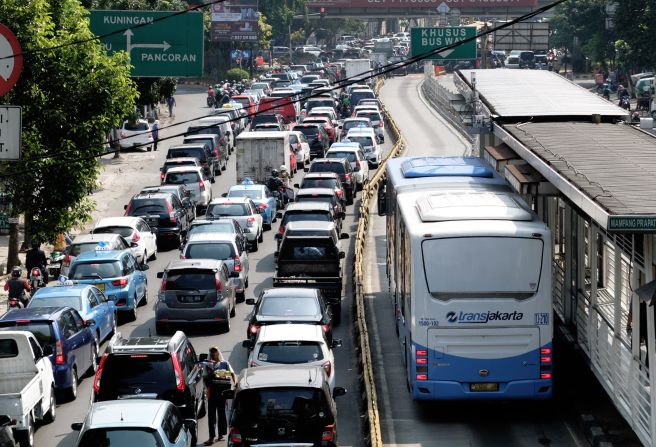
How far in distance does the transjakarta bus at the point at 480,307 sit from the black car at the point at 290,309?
3.54 metres

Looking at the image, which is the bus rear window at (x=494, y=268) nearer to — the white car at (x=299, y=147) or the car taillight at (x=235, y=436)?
the car taillight at (x=235, y=436)

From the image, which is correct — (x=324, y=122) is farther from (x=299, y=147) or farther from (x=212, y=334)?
(x=212, y=334)

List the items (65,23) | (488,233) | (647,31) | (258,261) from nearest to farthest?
1. (488,233)
2. (65,23)
3. (258,261)
4. (647,31)

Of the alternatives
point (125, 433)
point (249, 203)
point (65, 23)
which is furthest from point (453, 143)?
point (125, 433)

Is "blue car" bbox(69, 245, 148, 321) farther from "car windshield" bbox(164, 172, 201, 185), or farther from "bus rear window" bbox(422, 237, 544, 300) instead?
"car windshield" bbox(164, 172, 201, 185)

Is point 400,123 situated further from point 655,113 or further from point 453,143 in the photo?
point 655,113

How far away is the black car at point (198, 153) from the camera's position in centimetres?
5022

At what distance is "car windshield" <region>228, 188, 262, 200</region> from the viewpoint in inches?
1615

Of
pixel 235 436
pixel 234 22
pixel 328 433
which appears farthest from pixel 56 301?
pixel 234 22

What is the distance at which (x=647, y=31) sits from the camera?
3425 inches

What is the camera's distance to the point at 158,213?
37.8 meters

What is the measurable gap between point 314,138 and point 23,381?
137 feet

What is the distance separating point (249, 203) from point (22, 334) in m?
18.8

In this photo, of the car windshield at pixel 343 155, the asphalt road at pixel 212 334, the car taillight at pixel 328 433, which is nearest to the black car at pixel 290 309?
the asphalt road at pixel 212 334
